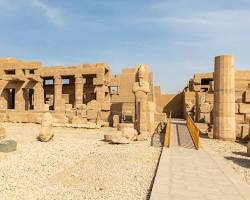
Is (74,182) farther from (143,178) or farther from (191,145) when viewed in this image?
(191,145)

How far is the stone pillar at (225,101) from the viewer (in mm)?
16578

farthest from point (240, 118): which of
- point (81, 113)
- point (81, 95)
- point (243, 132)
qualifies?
→ point (81, 95)

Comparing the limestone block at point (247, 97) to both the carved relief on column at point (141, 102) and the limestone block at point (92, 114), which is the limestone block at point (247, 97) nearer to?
the carved relief on column at point (141, 102)

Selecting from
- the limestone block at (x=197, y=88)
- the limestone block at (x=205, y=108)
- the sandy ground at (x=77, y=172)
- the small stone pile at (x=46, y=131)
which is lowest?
the sandy ground at (x=77, y=172)

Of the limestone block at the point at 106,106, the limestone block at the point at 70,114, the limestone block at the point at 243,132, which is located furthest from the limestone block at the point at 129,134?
the limestone block at the point at 70,114

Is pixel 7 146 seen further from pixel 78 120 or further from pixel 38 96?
Answer: pixel 38 96

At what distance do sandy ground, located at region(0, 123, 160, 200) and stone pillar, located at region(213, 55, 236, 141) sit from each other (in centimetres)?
574

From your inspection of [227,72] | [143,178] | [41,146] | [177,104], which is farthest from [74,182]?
[177,104]

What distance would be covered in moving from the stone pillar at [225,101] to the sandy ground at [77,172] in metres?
5.74

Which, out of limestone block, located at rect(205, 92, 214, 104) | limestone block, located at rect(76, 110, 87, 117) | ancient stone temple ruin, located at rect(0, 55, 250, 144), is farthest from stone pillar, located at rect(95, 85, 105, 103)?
limestone block, located at rect(205, 92, 214, 104)

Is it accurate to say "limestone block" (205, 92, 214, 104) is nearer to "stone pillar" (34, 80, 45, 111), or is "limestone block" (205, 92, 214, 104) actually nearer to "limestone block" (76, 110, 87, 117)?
"limestone block" (76, 110, 87, 117)

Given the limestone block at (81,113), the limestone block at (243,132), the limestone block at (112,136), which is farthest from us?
the limestone block at (81,113)

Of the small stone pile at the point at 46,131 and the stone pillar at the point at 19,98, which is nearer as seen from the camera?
the small stone pile at the point at 46,131

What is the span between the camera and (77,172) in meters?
8.31
